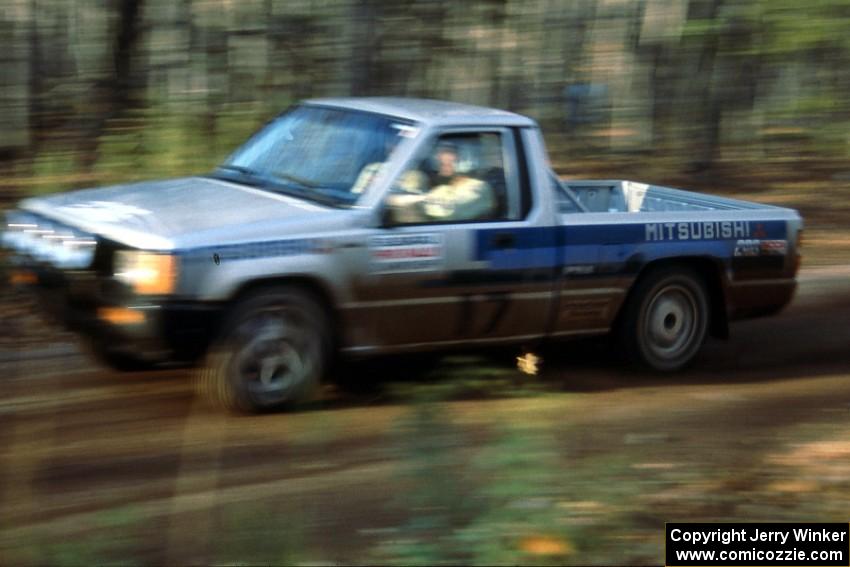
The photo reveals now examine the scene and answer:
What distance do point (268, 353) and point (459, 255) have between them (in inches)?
48.3

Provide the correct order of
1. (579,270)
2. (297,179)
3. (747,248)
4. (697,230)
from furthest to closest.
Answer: (747,248) < (697,230) < (579,270) < (297,179)

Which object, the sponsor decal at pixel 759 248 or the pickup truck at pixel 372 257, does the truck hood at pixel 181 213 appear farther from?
the sponsor decal at pixel 759 248

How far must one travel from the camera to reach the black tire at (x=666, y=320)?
25.8 ft

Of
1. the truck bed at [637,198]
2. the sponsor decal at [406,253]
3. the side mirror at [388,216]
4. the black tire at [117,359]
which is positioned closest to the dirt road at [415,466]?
the black tire at [117,359]

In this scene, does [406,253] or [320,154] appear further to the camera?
[320,154]

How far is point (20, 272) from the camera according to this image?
6707mm

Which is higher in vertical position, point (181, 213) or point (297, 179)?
point (297, 179)

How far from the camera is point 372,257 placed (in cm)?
666

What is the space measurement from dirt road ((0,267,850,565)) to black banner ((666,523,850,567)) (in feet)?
0.33

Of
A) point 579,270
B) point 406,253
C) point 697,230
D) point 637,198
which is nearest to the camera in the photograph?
point 406,253

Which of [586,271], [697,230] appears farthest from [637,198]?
[586,271]

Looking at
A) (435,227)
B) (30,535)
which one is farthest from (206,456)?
Answer: (435,227)

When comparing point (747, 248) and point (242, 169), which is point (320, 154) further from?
point (747, 248)

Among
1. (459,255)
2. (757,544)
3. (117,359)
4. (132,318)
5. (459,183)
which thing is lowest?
(757,544)
